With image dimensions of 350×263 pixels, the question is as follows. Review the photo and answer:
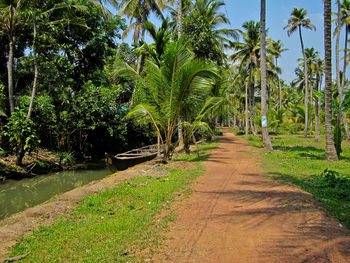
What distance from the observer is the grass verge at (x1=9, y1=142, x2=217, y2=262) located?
335 centimetres

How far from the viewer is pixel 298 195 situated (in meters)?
5.55

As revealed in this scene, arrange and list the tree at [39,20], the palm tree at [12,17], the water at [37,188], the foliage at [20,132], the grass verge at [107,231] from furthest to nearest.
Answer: the tree at [39,20], the palm tree at [12,17], the foliage at [20,132], the water at [37,188], the grass verge at [107,231]

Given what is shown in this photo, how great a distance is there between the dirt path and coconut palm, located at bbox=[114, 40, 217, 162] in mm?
4669

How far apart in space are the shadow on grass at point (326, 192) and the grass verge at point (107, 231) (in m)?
2.98

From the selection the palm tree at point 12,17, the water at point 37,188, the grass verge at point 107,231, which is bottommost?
the water at point 37,188

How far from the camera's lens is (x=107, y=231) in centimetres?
404

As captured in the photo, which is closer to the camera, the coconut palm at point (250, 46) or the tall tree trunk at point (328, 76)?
the tall tree trunk at point (328, 76)

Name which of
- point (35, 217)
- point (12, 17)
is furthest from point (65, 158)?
point (35, 217)

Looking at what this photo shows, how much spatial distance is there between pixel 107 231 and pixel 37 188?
7.14 m

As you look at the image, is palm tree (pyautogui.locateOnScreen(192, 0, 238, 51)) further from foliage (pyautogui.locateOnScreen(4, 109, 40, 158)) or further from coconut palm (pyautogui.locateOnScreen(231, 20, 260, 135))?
foliage (pyautogui.locateOnScreen(4, 109, 40, 158))

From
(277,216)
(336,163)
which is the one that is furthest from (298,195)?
(336,163)

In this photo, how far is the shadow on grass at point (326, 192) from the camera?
4.50m

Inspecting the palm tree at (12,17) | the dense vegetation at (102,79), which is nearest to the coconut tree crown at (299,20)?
the dense vegetation at (102,79)

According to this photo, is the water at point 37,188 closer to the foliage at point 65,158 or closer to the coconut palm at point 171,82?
the foliage at point 65,158
